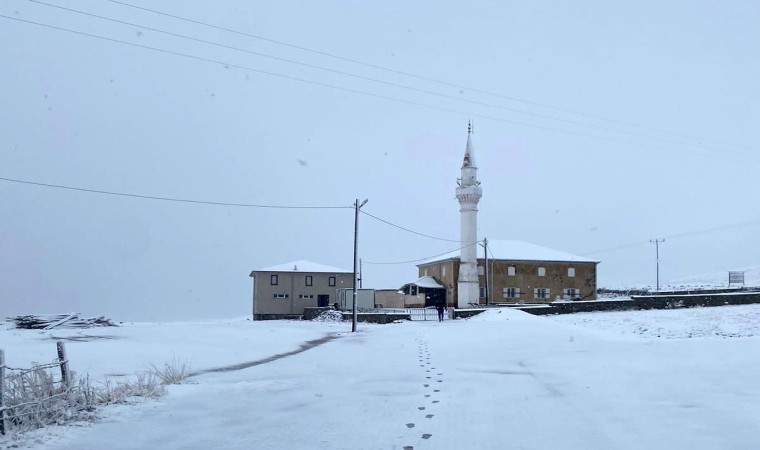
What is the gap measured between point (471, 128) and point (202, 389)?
61.7 m

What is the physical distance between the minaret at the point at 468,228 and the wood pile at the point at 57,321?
3169 centimetres

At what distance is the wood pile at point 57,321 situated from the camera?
159 feet

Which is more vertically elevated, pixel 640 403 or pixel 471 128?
pixel 471 128

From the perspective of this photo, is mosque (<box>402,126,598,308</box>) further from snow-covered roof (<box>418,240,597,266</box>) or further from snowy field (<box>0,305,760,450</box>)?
snowy field (<box>0,305,760,450</box>)

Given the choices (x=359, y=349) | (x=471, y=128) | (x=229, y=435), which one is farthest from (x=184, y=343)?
(x=471, y=128)

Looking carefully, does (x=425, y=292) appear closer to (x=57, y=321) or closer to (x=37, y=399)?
(x=57, y=321)

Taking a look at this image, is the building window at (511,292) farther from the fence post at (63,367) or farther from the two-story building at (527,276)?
the fence post at (63,367)

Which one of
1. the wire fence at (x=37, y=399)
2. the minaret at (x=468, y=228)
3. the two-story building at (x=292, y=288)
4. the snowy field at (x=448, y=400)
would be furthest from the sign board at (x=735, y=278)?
the wire fence at (x=37, y=399)

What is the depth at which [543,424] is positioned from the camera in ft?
33.4

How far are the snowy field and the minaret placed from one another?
42.0 meters

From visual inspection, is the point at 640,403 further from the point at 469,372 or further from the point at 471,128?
the point at 471,128

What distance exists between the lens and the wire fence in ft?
29.9

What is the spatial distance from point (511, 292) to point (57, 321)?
4186cm

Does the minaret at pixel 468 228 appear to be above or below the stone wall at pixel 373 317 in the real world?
above
